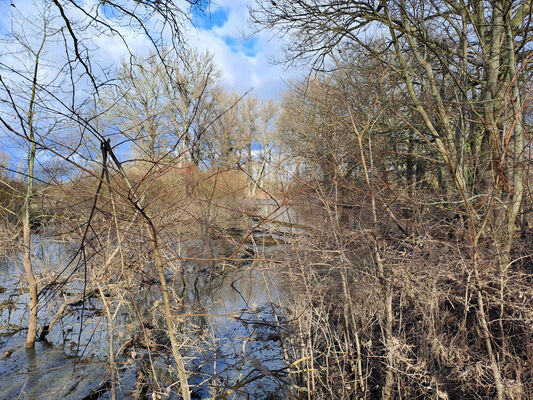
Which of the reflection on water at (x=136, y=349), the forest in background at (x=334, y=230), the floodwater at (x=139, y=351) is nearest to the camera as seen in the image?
the forest in background at (x=334, y=230)

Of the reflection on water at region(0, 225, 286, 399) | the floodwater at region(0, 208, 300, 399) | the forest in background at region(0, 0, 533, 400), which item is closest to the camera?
the forest in background at region(0, 0, 533, 400)

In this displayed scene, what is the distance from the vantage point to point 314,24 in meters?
6.18

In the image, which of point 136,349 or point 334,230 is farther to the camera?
point 136,349

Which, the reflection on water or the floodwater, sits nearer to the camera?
the floodwater

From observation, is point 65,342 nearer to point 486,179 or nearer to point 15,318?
point 15,318

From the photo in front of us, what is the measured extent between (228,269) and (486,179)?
7201mm

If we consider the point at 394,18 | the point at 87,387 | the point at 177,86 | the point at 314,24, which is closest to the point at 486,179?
the point at 394,18

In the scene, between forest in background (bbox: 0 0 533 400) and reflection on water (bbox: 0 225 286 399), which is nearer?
forest in background (bbox: 0 0 533 400)

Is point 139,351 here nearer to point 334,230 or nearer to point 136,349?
point 136,349

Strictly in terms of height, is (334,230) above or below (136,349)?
above

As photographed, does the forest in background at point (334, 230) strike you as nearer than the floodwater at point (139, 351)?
Yes

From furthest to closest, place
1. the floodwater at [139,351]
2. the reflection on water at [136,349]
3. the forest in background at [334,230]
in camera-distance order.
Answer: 1. the reflection on water at [136,349]
2. the floodwater at [139,351]
3. the forest in background at [334,230]

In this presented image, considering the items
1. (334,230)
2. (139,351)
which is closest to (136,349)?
(139,351)

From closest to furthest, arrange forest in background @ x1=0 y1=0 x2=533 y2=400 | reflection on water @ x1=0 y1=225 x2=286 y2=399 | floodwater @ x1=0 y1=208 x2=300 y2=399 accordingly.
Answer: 1. forest in background @ x1=0 y1=0 x2=533 y2=400
2. floodwater @ x1=0 y1=208 x2=300 y2=399
3. reflection on water @ x1=0 y1=225 x2=286 y2=399
